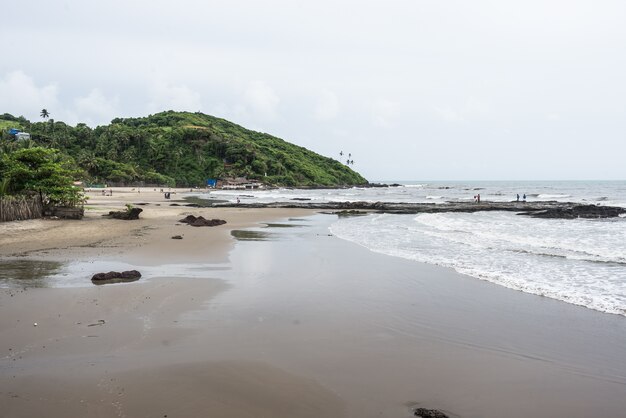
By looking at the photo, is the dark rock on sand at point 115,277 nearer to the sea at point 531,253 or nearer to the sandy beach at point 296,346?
the sandy beach at point 296,346

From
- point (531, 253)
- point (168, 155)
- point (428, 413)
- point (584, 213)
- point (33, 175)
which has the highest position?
point (168, 155)

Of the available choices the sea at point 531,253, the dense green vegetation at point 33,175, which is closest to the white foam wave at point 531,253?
the sea at point 531,253

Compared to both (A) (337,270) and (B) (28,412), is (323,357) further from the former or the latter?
(A) (337,270)

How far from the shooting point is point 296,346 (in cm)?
709

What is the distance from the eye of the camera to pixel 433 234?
77.4 ft

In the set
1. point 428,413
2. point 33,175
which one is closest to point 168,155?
point 33,175

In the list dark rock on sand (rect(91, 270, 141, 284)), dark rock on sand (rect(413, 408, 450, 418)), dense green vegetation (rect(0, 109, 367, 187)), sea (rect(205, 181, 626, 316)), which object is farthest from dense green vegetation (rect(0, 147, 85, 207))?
dense green vegetation (rect(0, 109, 367, 187))

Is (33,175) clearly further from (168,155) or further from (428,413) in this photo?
(168,155)

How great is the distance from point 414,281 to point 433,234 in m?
12.1

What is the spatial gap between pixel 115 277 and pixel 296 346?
602cm

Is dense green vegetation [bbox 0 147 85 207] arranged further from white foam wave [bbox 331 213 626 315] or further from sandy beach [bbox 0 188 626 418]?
white foam wave [bbox 331 213 626 315]

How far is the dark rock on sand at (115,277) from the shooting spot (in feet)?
35.5

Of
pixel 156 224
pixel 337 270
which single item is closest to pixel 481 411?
pixel 337 270

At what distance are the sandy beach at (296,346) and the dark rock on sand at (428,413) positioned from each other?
0.45ft
